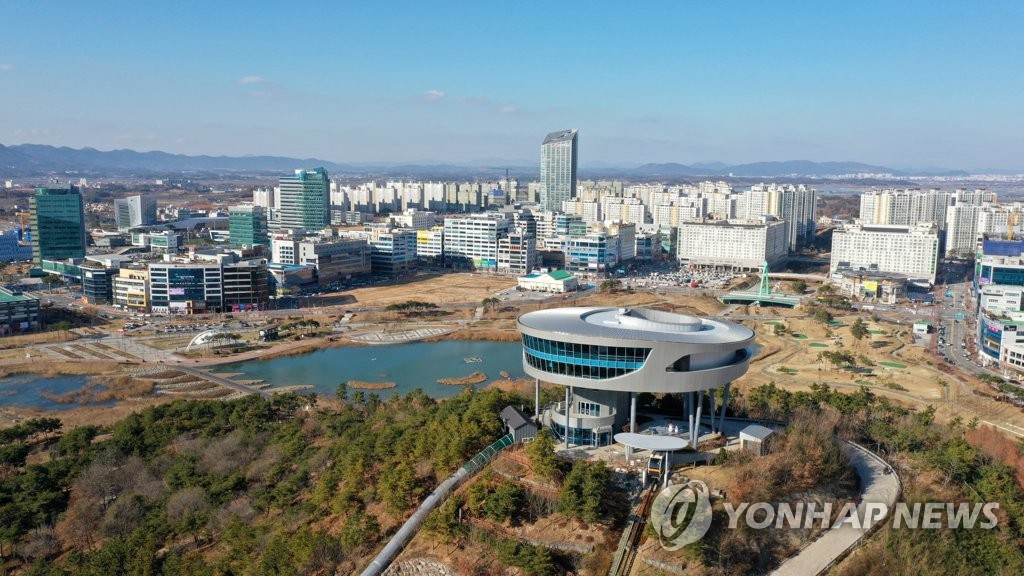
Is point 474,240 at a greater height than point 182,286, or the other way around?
point 474,240

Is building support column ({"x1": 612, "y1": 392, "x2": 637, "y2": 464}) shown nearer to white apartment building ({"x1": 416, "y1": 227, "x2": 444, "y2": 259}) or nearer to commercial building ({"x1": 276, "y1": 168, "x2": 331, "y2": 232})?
white apartment building ({"x1": 416, "y1": 227, "x2": 444, "y2": 259})

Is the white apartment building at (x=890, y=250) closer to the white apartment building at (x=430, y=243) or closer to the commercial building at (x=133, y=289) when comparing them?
Result: the white apartment building at (x=430, y=243)

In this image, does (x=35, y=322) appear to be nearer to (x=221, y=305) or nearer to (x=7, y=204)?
(x=221, y=305)

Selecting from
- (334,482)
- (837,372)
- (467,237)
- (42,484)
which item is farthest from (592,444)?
(467,237)

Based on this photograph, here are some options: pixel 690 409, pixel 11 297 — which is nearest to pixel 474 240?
pixel 11 297

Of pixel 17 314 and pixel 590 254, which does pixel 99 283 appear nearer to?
pixel 17 314

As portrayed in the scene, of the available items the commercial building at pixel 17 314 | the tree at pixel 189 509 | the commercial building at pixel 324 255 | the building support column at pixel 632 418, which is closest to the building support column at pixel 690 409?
the building support column at pixel 632 418
